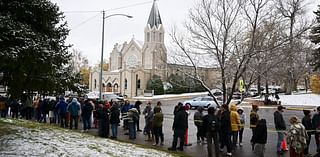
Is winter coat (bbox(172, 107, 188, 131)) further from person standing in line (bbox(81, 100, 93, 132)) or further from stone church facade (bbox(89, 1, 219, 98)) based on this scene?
stone church facade (bbox(89, 1, 219, 98))

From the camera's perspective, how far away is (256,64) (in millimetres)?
17031

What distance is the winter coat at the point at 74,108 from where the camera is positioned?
17.0 m

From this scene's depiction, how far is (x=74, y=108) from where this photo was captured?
17031 mm

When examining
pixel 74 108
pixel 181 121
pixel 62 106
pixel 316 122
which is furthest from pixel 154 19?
pixel 316 122

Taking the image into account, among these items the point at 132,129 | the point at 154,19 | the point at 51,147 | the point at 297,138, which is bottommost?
the point at 132,129

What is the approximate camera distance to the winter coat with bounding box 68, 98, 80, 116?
668 inches

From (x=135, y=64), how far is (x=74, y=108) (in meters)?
68.9

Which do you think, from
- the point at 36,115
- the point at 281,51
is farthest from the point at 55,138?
the point at 36,115

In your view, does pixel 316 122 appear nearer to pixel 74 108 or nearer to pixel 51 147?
pixel 51 147

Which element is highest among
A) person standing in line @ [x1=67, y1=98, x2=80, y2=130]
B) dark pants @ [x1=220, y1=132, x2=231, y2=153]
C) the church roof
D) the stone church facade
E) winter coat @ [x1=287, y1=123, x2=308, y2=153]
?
the church roof

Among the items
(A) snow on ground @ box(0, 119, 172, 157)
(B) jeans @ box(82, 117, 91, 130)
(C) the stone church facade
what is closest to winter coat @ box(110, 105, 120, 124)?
(B) jeans @ box(82, 117, 91, 130)

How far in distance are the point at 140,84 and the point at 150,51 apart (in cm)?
1183

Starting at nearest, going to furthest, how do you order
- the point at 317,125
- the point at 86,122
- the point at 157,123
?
the point at 317,125 → the point at 157,123 → the point at 86,122

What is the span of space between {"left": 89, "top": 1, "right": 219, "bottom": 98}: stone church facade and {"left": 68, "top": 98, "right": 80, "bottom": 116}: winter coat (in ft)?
164
